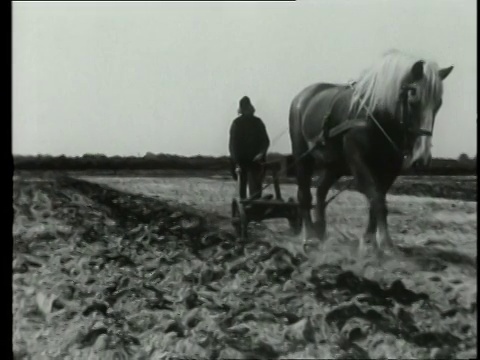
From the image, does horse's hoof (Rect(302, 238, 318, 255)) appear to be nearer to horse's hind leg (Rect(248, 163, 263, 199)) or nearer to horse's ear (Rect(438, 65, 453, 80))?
horse's hind leg (Rect(248, 163, 263, 199))

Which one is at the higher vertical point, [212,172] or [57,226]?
[212,172]

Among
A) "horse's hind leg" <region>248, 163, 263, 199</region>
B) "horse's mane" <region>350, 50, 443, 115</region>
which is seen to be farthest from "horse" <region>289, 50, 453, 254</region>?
"horse's hind leg" <region>248, 163, 263, 199</region>

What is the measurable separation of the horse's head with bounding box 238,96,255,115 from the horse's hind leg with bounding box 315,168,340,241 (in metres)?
0.29

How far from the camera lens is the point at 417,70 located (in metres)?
1.88

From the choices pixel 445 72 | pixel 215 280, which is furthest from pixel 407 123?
pixel 215 280

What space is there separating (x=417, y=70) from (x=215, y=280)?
87 centimetres

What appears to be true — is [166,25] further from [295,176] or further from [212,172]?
[295,176]

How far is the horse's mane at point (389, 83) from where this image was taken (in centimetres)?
188

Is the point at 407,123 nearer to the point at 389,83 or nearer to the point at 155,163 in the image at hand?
the point at 389,83

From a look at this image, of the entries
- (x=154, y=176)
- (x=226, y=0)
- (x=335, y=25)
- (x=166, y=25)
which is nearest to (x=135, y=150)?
(x=154, y=176)

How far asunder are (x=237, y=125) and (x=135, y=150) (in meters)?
0.34

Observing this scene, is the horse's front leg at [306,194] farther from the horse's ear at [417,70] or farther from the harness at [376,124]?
the horse's ear at [417,70]

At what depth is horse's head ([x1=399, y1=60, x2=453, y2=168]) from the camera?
188cm

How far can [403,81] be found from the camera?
6.22 ft
